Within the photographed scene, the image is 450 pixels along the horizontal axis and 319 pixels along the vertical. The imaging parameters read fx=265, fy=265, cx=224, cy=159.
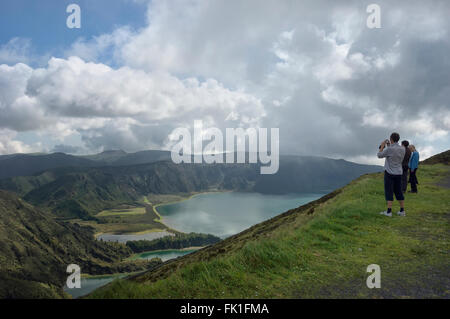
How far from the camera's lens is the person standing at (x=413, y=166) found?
1808 cm

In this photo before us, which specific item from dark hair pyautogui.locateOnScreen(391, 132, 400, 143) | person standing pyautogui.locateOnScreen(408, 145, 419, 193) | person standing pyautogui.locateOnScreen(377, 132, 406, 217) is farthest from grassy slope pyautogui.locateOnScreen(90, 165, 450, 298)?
person standing pyautogui.locateOnScreen(408, 145, 419, 193)

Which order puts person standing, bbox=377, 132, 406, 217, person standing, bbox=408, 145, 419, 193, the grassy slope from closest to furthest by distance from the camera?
1. the grassy slope
2. person standing, bbox=377, 132, 406, 217
3. person standing, bbox=408, 145, 419, 193

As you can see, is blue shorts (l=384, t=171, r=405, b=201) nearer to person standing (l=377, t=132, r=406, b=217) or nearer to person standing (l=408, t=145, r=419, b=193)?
person standing (l=377, t=132, r=406, b=217)

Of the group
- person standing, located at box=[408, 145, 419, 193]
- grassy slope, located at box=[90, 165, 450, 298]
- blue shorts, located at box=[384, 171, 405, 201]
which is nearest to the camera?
grassy slope, located at box=[90, 165, 450, 298]

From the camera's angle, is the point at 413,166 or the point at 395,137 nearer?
the point at 395,137

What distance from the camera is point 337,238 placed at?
29.4 ft

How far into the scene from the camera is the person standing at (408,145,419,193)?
712 inches

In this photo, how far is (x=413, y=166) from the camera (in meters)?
18.3

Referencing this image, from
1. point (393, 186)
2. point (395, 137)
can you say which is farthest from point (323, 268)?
point (395, 137)

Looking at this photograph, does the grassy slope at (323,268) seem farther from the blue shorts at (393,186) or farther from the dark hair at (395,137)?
the dark hair at (395,137)

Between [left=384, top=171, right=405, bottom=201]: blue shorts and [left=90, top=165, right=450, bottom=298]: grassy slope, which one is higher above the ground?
[left=384, top=171, right=405, bottom=201]: blue shorts

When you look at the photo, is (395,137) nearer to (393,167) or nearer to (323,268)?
(393,167)
